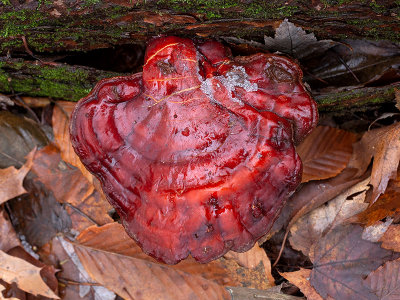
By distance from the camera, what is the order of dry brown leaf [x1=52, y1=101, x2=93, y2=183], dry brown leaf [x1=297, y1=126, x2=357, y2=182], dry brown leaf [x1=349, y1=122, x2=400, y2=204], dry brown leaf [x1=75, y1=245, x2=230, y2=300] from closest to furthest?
dry brown leaf [x1=349, y1=122, x2=400, y2=204] < dry brown leaf [x1=75, y1=245, x2=230, y2=300] < dry brown leaf [x1=297, y1=126, x2=357, y2=182] < dry brown leaf [x1=52, y1=101, x2=93, y2=183]

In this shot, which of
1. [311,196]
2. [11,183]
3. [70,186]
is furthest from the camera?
[70,186]

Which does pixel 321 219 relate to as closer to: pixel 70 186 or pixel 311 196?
pixel 311 196

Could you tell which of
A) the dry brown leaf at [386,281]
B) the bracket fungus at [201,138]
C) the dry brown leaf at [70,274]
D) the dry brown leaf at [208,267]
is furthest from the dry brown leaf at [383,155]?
the dry brown leaf at [70,274]

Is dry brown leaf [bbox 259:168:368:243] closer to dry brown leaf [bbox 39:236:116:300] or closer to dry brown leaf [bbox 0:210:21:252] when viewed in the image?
dry brown leaf [bbox 39:236:116:300]

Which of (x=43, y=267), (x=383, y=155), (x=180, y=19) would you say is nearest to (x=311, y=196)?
(x=383, y=155)

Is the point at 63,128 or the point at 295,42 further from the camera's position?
the point at 63,128

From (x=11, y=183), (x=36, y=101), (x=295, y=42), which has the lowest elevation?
(x=11, y=183)

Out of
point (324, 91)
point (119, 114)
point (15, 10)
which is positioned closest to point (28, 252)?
point (119, 114)

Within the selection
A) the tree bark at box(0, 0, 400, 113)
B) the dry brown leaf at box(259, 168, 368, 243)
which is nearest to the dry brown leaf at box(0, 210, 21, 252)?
the tree bark at box(0, 0, 400, 113)
